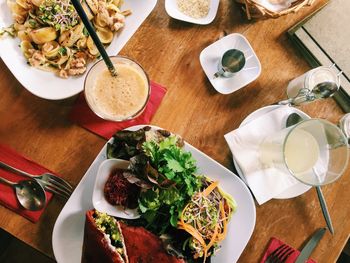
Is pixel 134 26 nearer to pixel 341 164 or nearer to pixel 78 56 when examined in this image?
pixel 78 56

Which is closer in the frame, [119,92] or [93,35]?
[93,35]

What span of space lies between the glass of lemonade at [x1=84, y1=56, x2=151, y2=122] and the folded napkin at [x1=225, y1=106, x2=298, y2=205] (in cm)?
35

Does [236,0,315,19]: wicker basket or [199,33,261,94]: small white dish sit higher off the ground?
[236,0,315,19]: wicker basket

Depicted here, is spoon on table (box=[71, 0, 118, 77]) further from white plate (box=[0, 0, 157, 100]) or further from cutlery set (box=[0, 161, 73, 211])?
cutlery set (box=[0, 161, 73, 211])

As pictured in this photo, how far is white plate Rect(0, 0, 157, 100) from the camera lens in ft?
4.33

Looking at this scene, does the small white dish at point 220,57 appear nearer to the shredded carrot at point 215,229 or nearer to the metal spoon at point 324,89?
the metal spoon at point 324,89

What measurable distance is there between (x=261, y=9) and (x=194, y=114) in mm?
446

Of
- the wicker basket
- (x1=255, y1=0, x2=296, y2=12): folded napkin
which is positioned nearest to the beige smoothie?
the wicker basket

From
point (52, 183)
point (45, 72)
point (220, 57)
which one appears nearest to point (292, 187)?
point (220, 57)

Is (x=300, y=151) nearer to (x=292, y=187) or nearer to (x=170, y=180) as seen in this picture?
(x=292, y=187)

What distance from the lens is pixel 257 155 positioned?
136 cm

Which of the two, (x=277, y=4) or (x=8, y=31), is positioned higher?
(x=277, y=4)

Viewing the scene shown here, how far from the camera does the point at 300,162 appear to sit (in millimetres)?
1308

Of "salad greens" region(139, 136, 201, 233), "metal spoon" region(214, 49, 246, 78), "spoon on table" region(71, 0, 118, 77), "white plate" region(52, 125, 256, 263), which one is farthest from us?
"metal spoon" region(214, 49, 246, 78)
